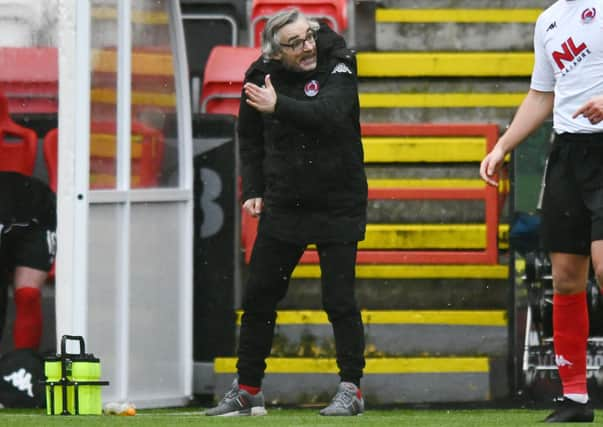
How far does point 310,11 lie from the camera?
10992 mm

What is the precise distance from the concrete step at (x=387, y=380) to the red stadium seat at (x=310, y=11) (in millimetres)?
2429

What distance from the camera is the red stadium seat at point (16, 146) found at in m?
9.48

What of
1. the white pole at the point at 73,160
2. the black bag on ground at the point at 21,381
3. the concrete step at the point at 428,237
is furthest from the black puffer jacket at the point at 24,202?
the concrete step at the point at 428,237

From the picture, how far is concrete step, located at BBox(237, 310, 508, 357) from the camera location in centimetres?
953

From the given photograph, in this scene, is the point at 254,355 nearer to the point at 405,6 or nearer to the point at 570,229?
the point at 570,229

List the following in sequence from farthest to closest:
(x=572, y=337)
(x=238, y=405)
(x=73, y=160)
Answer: (x=73, y=160) → (x=238, y=405) → (x=572, y=337)

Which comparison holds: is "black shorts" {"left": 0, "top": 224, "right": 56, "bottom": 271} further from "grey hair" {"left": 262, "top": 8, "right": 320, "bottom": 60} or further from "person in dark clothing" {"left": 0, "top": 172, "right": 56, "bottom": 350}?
"grey hair" {"left": 262, "top": 8, "right": 320, "bottom": 60}

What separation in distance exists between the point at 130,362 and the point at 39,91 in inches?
64.3

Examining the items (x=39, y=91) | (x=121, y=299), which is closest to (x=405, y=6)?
(x=39, y=91)

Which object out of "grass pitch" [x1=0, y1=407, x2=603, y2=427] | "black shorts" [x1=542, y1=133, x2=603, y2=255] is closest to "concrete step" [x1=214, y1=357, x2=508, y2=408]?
"grass pitch" [x1=0, y1=407, x2=603, y2=427]

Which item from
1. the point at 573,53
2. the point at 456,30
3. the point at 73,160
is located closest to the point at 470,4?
the point at 456,30

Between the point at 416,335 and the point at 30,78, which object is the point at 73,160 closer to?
the point at 30,78

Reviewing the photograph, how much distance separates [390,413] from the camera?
8.32 meters

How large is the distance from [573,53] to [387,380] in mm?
3110
